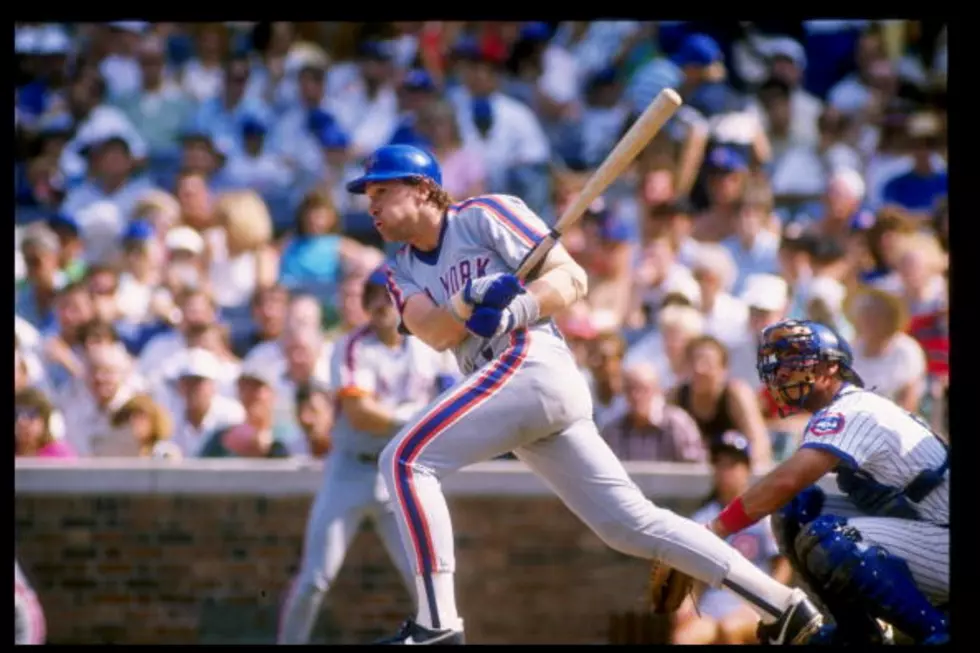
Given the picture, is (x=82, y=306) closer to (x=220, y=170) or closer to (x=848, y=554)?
(x=220, y=170)

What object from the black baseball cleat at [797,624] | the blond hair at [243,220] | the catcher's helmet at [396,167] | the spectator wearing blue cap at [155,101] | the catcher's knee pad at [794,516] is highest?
the spectator wearing blue cap at [155,101]

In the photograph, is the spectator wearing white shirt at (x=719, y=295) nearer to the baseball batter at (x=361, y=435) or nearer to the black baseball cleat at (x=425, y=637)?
the baseball batter at (x=361, y=435)

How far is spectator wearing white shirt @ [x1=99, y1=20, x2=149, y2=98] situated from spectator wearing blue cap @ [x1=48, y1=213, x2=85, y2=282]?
4.34 ft

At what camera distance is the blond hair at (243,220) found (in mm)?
11625

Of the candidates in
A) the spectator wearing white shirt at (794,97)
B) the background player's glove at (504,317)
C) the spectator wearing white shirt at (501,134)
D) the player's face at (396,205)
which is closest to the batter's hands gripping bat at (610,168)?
the background player's glove at (504,317)

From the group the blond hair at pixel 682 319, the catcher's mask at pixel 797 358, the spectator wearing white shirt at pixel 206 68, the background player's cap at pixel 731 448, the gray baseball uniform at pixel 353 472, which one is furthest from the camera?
the spectator wearing white shirt at pixel 206 68

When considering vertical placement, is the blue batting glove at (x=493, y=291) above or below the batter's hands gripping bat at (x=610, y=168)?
below

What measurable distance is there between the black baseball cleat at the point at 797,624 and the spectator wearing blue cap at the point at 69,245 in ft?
20.9

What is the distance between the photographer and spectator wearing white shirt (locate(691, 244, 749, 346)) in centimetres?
1016

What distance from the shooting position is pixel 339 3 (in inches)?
275

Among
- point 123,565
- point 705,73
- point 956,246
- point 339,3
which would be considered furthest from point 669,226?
point 956,246

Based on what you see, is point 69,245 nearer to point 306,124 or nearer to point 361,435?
point 306,124

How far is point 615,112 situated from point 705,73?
0.65m

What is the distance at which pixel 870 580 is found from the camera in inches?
236
